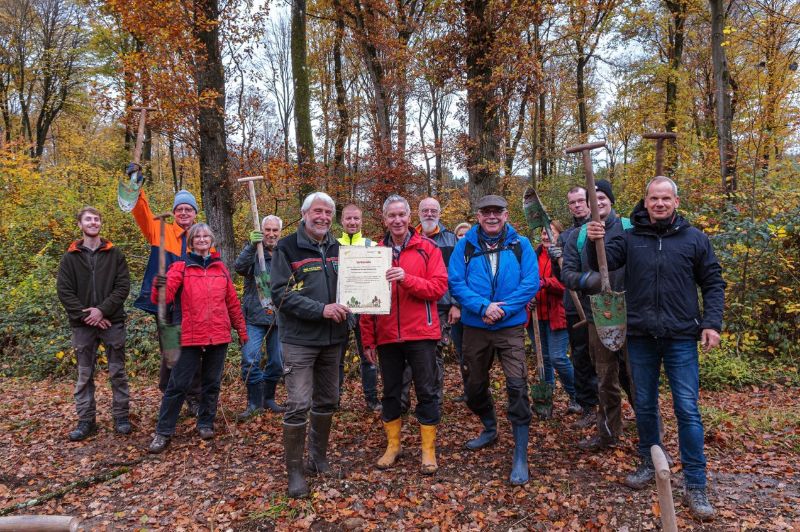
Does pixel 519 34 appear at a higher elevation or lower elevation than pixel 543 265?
higher

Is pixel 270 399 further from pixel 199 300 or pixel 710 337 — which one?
pixel 710 337

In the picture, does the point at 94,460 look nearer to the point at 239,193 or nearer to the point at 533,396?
the point at 533,396

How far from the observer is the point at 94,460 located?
4.86 m

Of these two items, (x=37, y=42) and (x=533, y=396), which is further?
(x=37, y=42)

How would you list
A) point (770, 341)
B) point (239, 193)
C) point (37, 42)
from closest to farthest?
point (770, 341) < point (239, 193) < point (37, 42)

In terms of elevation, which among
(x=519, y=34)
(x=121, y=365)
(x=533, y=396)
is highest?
(x=519, y=34)

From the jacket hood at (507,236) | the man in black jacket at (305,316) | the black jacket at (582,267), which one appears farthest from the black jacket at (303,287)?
the black jacket at (582,267)

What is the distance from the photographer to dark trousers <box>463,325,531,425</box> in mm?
4062

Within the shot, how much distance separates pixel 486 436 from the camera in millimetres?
4719

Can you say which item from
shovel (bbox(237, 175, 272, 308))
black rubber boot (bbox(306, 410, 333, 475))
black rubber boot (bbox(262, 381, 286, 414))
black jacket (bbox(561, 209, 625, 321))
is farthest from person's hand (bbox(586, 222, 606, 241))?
black rubber boot (bbox(262, 381, 286, 414))

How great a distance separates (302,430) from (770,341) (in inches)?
300

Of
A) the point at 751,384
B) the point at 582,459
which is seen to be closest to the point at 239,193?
the point at 582,459

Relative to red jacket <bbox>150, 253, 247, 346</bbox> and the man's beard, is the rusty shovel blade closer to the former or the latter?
the man's beard

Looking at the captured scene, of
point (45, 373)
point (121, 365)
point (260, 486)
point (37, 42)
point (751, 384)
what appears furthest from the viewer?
point (37, 42)
